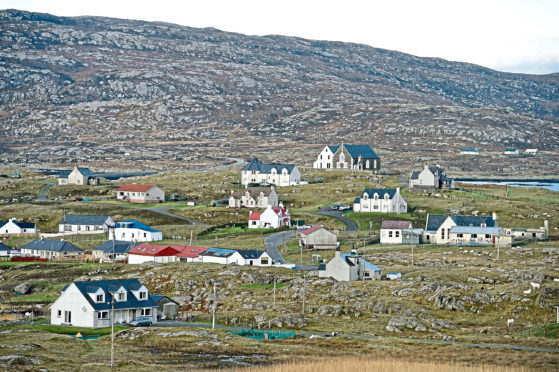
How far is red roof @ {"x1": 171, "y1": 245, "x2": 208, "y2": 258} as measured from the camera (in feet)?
372

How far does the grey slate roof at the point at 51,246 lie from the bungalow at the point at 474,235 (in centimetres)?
5736

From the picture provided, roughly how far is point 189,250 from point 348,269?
28.4 meters

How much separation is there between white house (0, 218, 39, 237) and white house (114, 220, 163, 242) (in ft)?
59.2

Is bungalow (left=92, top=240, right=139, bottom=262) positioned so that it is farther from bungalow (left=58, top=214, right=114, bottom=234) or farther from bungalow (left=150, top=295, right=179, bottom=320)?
bungalow (left=150, top=295, right=179, bottom=320)

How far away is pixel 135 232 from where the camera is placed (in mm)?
131625

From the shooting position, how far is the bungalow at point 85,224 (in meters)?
142

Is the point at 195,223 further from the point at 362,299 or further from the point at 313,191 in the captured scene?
the point at 362,299

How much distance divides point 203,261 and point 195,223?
102 ft

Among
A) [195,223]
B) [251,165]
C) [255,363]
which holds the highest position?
[251,165]

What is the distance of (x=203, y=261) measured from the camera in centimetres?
11138

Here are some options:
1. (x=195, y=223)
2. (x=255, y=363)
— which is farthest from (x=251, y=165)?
(x=255, y=363)

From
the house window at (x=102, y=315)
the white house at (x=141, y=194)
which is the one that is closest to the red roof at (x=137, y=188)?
the white house at (x=141, y=194)

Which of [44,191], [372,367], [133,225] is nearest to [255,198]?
[133,225]

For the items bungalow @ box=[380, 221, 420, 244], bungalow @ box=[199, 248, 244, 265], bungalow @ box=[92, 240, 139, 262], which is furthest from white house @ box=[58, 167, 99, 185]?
bungalow @ box=[380, 221, 420, 244]
